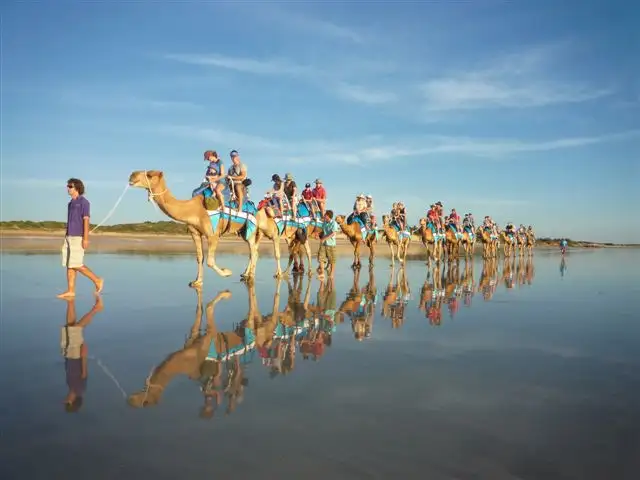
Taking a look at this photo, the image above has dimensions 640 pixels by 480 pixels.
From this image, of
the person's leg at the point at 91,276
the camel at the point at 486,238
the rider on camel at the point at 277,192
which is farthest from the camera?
the camel at the point at 486,238

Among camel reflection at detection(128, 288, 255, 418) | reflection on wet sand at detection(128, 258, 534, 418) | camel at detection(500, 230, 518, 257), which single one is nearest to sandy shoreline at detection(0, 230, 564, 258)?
camel at detection(500, 230, 518, 257)

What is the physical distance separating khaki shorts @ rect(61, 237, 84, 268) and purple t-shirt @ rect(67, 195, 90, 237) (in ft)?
0.44

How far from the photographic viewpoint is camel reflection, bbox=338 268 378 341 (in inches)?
341

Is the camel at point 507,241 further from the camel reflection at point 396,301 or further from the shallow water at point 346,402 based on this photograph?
the shallow water at point 346,402

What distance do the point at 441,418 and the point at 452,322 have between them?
5.23 metres

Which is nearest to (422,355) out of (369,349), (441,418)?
(369,349)

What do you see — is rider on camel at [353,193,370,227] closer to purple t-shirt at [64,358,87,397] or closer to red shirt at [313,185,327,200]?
red shirt at [313,185,327,200]

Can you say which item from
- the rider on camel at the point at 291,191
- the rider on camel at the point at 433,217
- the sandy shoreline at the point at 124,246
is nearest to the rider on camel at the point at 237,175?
the rider on camel at the point at 291,191

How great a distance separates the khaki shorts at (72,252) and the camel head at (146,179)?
2788 mm

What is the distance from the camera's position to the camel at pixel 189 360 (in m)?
4.98

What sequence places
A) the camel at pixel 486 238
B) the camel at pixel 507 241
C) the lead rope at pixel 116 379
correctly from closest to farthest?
the lead rope at pixel 116 379 < the camel at pixel 486 238 < the camel at pixel 507 241

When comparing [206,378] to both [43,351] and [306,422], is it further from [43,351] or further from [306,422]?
[43,351]

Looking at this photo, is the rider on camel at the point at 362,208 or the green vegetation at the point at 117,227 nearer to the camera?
the rider on camel at the point at 362,208

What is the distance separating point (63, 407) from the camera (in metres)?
4.65
